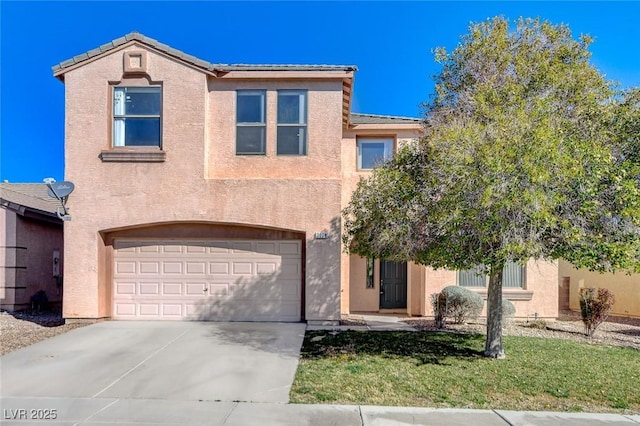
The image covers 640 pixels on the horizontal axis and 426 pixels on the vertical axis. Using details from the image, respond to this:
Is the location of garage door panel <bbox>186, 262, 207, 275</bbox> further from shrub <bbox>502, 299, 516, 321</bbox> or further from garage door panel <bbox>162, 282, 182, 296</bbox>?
shrub <bbox>502, 299, 516, 321</bbox>

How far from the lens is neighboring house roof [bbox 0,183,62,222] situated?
43.9 feet

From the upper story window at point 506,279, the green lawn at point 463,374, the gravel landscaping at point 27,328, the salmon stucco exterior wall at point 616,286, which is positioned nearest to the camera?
the green lawn at point 463,374

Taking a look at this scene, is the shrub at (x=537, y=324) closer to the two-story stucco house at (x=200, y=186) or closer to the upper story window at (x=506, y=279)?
the upper story window at (x=506, y=279)

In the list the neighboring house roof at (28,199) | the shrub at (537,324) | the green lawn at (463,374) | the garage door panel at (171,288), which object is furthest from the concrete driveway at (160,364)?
the shrub at (537,324)

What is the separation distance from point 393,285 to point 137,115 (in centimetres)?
925

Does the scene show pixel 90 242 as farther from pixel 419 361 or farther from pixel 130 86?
pixel 419 361

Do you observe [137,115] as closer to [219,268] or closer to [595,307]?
[219,268]

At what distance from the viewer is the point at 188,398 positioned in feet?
20.8

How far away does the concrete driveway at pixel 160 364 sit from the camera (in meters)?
6.59

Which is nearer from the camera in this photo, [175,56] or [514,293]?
[175,56]

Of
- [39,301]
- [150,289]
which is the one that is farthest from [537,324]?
[39,301]

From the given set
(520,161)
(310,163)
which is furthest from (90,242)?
(520,161)

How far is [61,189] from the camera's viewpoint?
10.8m

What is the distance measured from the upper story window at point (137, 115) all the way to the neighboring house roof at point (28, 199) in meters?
4.11
